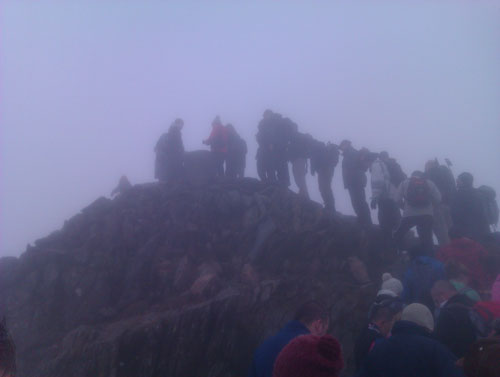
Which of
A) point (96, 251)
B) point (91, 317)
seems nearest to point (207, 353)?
point (91, 317)

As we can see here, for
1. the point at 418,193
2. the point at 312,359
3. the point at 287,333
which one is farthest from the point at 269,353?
the point at 418,193

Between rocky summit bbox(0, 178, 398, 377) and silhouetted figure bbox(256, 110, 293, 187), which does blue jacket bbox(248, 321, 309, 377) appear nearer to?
rocky summit bbox(0, 178, 398, 377)

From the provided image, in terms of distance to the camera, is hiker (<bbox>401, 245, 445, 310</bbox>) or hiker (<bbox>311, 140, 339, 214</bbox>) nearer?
hiker (<bbox>401, 245, 445, 310</bbox>)

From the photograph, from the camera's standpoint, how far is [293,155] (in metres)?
19.9

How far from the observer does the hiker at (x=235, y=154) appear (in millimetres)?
21688

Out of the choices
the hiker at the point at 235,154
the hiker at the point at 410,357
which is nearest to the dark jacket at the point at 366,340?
the hiker at the point at 410,357

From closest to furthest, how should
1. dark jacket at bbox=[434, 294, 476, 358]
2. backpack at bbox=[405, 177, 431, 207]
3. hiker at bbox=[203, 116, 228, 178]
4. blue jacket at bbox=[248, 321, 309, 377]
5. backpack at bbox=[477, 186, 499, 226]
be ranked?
blue jacket at bbox=[248, 321, 309, 377]
dark jacket at bbox=[434, 294, 476, 358]
backpack at bbox=[405, 177, 431, 207]
backpack at bbox=[477, 186, 499, 226]
hiker at bbox=[203, 116, 228, 178]

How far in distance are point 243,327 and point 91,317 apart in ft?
17.1

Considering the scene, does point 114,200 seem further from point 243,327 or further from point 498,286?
point 498,286

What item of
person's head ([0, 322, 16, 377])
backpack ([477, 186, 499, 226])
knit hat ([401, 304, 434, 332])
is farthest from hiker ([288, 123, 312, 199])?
person's head ([0, 322, 16, 377])

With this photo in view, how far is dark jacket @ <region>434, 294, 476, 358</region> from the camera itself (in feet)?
22.3

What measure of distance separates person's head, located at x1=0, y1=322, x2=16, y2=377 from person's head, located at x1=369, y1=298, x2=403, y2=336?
607cm

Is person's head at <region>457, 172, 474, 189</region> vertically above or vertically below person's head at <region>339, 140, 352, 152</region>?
below

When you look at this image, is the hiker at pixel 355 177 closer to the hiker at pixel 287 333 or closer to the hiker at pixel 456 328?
the hiker at pixel 456 328
